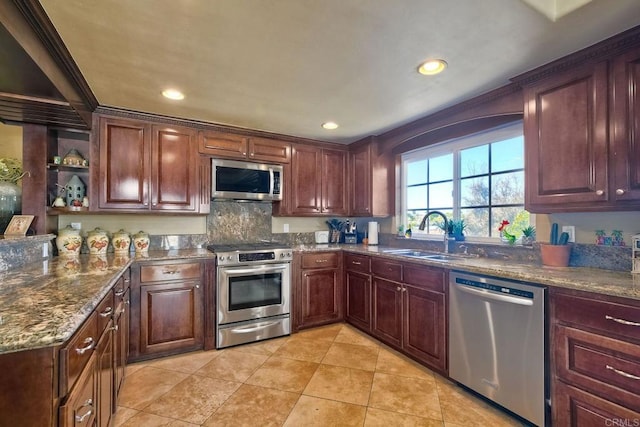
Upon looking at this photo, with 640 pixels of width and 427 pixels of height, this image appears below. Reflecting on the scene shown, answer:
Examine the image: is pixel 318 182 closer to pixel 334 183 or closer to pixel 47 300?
pixel 334 183

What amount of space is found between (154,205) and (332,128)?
192 cm

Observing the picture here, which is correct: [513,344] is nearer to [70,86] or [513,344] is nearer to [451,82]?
[451,82]

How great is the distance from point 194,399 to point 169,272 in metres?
1.05

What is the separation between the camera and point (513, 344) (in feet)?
5.77

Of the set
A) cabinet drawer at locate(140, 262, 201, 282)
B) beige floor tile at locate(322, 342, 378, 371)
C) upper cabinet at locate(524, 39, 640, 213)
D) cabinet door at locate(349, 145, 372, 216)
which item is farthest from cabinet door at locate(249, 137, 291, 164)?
upper cabinet at locate(524, 39, 640, 213)

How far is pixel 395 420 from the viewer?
1.76m

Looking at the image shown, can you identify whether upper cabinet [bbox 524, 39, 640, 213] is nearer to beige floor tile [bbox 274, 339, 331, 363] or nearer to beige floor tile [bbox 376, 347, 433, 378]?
beige floor tile [bbox 376, 347, 433, 378]

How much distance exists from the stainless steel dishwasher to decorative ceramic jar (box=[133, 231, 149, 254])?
2.71 metres

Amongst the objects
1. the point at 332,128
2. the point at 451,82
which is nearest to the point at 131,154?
the point at 332,128

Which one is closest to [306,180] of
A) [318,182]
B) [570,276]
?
[318,182]

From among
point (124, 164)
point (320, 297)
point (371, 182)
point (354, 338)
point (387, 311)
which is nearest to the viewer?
point (124, 164)

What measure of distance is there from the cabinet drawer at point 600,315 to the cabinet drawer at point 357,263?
167 centimetres

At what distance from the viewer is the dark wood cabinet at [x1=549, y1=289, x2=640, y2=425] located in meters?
1.31

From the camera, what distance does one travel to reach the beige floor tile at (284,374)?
7.01 ft
